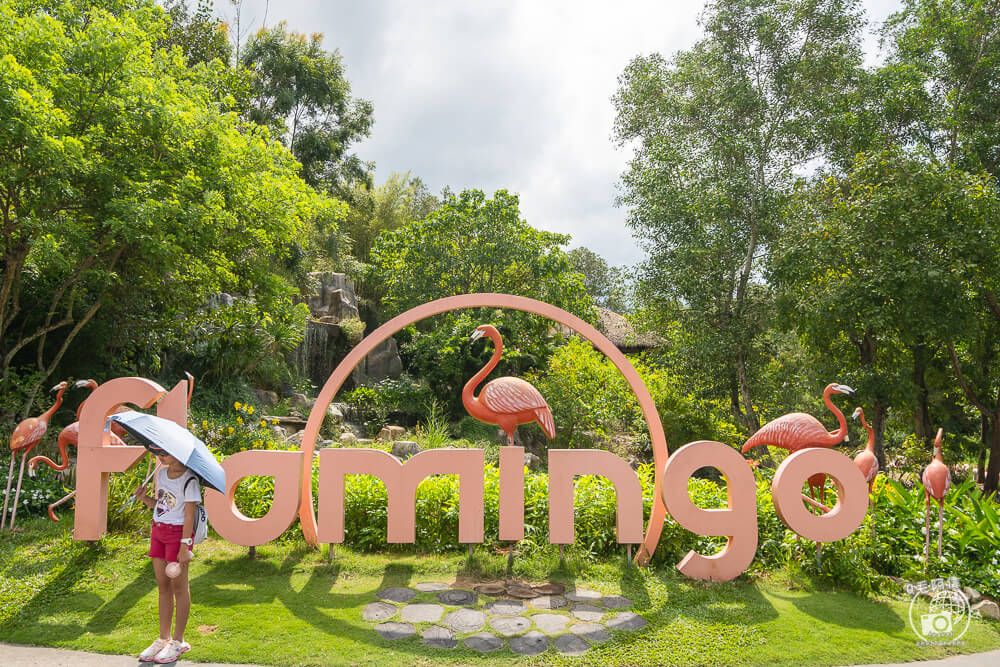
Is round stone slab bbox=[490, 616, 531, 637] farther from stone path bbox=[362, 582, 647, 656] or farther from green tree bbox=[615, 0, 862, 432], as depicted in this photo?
green tree bbox=[615, 0, 862, 432]

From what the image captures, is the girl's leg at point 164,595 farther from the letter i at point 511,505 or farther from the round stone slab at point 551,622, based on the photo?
the letter i at point 511,505

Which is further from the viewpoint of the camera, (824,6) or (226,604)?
(824,6)

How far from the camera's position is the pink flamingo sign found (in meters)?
5.63

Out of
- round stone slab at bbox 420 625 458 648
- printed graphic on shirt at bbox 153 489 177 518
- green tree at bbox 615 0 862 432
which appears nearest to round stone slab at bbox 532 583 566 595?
round stone slab at bbox 420 625 458 648

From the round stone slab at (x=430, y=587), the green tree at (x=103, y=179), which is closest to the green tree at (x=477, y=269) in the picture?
the green tree at (x=103, y=179)

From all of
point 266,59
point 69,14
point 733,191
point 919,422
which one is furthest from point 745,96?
A: point 266,59

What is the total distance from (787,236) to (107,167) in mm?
11852

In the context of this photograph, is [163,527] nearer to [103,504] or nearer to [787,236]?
[103,504]

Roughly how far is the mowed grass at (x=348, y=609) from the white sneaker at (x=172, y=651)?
17 cm

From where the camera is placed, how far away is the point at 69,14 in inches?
324

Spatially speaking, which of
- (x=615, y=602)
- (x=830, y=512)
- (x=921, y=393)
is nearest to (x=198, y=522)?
(x=615, y=602)

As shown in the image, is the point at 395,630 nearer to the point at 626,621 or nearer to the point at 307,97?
the point at 626,621

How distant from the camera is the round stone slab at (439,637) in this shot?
4438mm

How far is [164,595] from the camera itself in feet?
13.1
